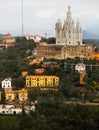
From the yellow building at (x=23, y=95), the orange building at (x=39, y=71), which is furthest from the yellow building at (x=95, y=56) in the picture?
the yellow building at (x=23, y=95)

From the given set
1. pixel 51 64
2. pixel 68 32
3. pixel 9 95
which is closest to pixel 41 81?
pixel 9 95

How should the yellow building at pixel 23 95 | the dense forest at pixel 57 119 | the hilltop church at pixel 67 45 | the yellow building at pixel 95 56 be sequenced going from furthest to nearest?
the hilltop church at pixel 67 45
the yellow building at pixel 95 56
the yellow building at pixel 23 95
the dense forest at pixel 57 119

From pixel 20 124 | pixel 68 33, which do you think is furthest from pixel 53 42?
pixel 20 124

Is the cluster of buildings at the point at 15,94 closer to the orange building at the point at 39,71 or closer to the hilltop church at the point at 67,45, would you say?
the orange building at the point at 39,71

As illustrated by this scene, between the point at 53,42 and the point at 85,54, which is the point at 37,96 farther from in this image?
the point at 53,42

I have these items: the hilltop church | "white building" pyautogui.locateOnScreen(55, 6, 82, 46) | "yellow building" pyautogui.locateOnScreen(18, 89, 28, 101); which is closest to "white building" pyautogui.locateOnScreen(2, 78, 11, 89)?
"yellow building" pyautogui.locateOnScreen(18, 89, 28, 101)

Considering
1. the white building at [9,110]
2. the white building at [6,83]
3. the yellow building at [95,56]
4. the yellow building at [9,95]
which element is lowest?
the white building at [9,110]

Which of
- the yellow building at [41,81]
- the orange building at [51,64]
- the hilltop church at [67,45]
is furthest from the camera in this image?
the hilltop church at [67,45]

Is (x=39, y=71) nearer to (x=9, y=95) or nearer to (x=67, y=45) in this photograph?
(x=9, y=95)

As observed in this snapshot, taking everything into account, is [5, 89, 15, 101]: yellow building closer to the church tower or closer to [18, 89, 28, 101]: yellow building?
[18, 89, 28, 101]: yellow building
